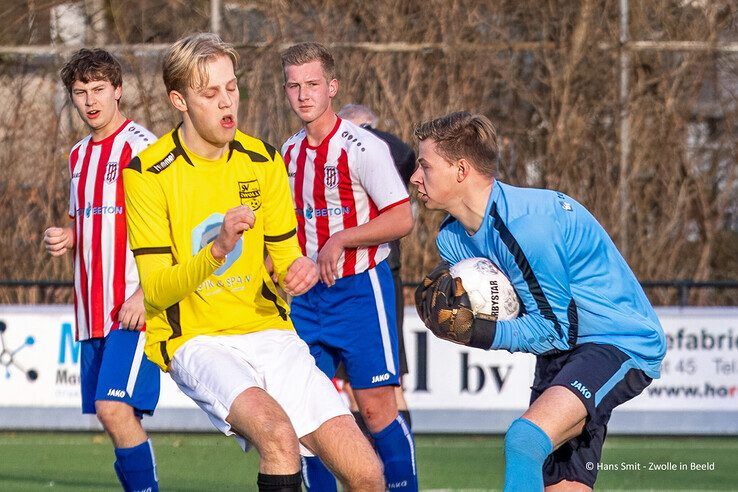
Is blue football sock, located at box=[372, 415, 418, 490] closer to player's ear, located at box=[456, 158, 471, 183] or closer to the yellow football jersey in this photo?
the yellow football jersey

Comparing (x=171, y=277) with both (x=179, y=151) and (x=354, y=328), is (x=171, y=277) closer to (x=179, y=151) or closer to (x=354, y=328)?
(x=179, y=151)

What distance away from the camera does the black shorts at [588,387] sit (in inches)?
171

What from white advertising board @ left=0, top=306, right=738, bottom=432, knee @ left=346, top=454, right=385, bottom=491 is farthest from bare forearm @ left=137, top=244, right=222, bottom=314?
white advertising board @ left=0, top=306, right=738, bottom=432

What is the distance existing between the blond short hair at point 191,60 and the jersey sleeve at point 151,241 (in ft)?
1.10

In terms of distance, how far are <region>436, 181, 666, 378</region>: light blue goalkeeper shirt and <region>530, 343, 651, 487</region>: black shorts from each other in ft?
0.16

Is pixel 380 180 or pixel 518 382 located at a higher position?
pixel 380 180

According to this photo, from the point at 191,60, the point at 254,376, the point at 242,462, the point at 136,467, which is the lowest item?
the point at 242,462

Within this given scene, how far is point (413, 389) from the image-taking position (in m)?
9.13

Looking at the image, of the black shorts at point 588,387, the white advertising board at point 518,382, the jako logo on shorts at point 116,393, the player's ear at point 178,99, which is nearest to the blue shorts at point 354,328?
the jako logo on shorts at point 116,393

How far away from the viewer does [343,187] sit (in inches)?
232

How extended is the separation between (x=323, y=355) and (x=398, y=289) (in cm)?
126

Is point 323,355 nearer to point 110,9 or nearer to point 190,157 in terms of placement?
point 190,157

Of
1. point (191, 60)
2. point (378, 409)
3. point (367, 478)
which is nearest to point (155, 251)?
point (191, 60)

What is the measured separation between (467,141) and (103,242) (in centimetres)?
183
